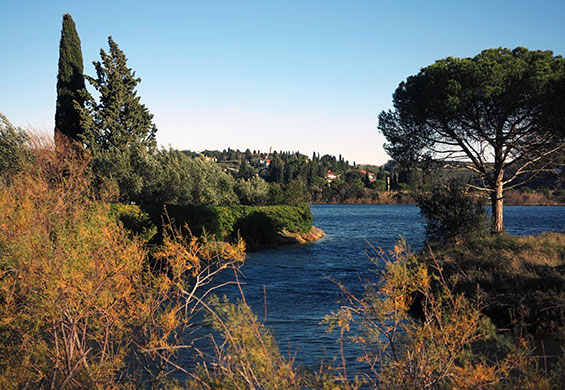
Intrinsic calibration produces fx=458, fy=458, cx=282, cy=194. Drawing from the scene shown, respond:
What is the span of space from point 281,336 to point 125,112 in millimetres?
26971

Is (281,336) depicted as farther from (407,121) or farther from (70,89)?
(70,89)

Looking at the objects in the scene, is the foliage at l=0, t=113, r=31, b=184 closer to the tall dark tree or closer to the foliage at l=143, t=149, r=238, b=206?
the tall dark tree

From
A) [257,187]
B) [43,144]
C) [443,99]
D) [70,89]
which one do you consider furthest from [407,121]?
[70,89]

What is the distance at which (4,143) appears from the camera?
2528 centimetres

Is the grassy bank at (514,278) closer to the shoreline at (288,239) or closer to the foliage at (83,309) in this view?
the foliage at (83,309)

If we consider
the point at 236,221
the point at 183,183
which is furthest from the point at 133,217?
the point at 183,183

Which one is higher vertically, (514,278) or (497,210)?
(497,210)

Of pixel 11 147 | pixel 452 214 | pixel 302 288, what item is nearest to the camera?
pixel 302 288

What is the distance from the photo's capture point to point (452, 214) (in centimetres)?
1939

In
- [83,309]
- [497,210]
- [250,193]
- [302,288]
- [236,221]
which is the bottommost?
[302,288]

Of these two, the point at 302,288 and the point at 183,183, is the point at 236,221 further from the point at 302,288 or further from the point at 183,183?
the point at 302,288

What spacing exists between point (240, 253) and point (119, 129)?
1133 inches

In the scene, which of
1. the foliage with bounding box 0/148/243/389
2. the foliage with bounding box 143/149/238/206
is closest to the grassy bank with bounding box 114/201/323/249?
the foliage with bounding box 143/149/238/206

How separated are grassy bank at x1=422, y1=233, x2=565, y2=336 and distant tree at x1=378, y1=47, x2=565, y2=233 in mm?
5686
